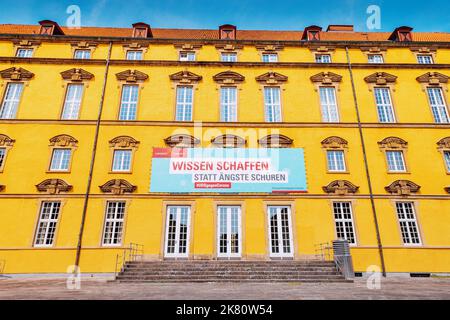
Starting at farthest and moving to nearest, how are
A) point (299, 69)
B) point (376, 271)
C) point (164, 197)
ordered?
point (299, 69), point (164, 197), point (376, 271)

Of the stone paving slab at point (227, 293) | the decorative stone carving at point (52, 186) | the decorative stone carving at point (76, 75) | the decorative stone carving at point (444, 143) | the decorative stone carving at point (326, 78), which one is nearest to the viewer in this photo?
the stone paving slab at point (227, 293)

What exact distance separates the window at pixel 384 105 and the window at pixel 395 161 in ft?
8.33

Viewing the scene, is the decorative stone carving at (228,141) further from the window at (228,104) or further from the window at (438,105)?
the window at (438,105)

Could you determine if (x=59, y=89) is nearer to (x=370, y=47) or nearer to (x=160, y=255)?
(x=160, y=255)

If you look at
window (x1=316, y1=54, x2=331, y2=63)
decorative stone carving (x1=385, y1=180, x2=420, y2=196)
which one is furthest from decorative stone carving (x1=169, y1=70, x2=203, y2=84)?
decorative stone carving (x1=385, y1=180, x2=420, y2=196)

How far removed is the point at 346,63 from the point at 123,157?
17528 millimetres

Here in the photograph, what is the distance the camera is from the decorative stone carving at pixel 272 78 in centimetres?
1989

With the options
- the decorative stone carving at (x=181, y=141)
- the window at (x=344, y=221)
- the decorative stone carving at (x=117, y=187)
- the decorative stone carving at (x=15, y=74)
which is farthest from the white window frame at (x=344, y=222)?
the decorative stone carving at (x=15, y=74)

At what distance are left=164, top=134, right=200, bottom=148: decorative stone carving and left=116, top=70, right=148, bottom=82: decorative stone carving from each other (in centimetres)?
530

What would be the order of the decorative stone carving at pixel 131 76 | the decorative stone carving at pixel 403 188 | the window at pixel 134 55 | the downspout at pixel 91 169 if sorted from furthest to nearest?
the window at pixel 134 55
the decorative stone carving at pixel 131 76
the decorative stone carving at pixel 403 188
the downspout at pixel 91 169

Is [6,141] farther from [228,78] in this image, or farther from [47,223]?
[228,78]

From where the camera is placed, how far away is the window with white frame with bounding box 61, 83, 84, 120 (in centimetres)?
1855
